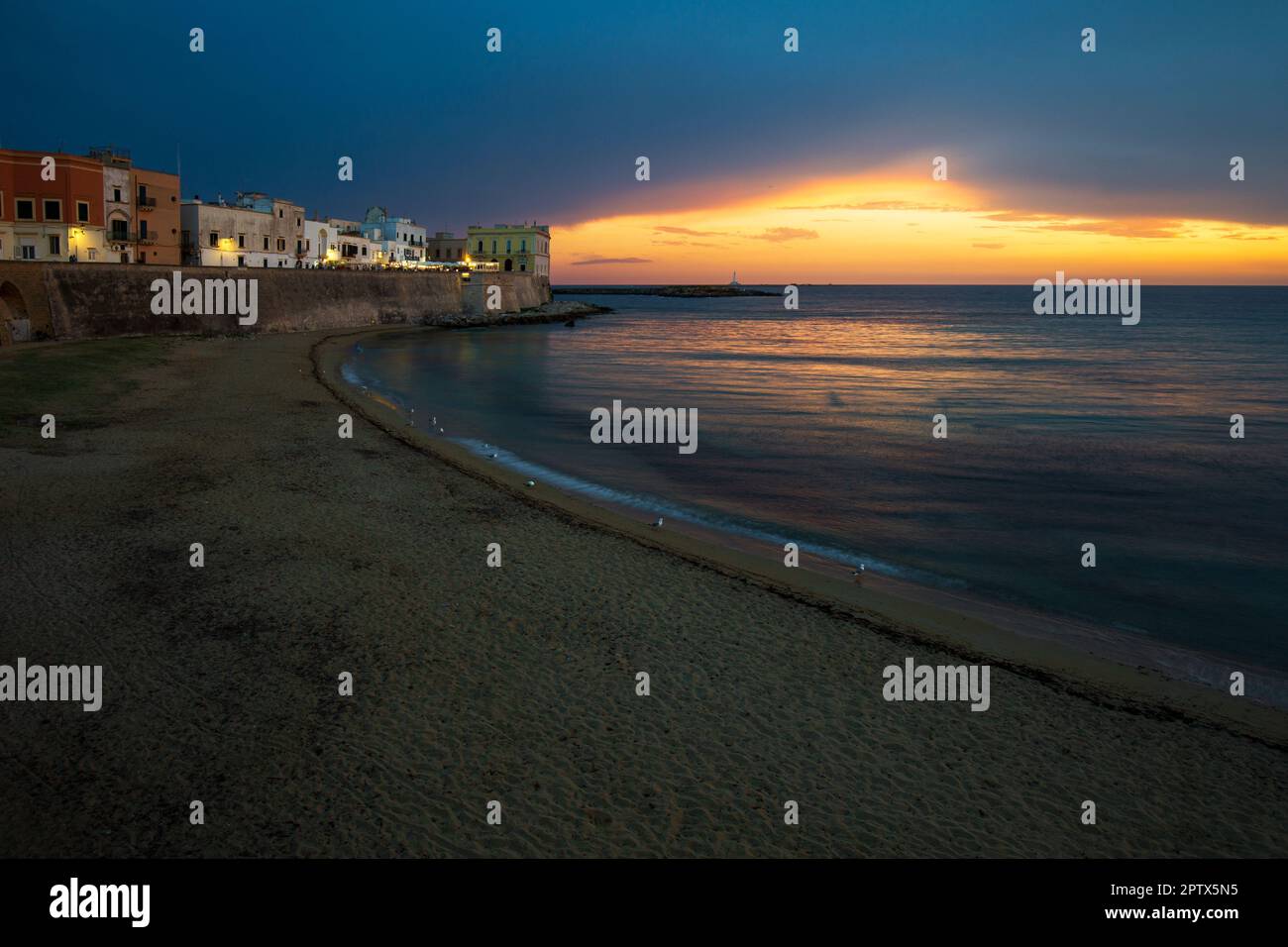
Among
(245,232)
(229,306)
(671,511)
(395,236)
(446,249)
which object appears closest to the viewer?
(671,511)

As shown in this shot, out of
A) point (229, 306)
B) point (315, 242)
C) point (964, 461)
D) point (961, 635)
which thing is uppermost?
point (315, 242)

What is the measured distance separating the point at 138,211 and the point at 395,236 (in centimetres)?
4892

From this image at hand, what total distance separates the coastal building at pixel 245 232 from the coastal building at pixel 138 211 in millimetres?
2776

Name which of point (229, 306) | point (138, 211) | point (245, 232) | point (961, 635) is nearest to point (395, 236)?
point (245, 232)

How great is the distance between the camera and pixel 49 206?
44.2m

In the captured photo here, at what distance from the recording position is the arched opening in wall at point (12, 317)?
3491cm

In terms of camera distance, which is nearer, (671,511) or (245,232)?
(671,511)

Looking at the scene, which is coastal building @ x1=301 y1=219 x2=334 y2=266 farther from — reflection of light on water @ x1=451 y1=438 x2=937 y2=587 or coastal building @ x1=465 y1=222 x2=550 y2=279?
reflection of light on water @ x1=451 y1=438 x2=937 y2=587

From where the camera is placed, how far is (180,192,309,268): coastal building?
58719mm

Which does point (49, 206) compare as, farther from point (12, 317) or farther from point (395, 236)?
point (395, 236)

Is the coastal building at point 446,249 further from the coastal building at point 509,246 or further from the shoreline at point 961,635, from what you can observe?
the shoreline at point 961,635

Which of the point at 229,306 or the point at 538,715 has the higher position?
the point at 229,306

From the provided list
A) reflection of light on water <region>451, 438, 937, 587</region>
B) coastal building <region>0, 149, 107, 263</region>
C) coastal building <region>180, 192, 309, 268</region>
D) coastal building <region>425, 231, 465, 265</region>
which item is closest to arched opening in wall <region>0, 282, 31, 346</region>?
coastal building <region>0, 149, 107, 263</region>

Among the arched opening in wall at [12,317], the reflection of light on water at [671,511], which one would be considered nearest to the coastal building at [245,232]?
the arched opening in wall at [12,317]
